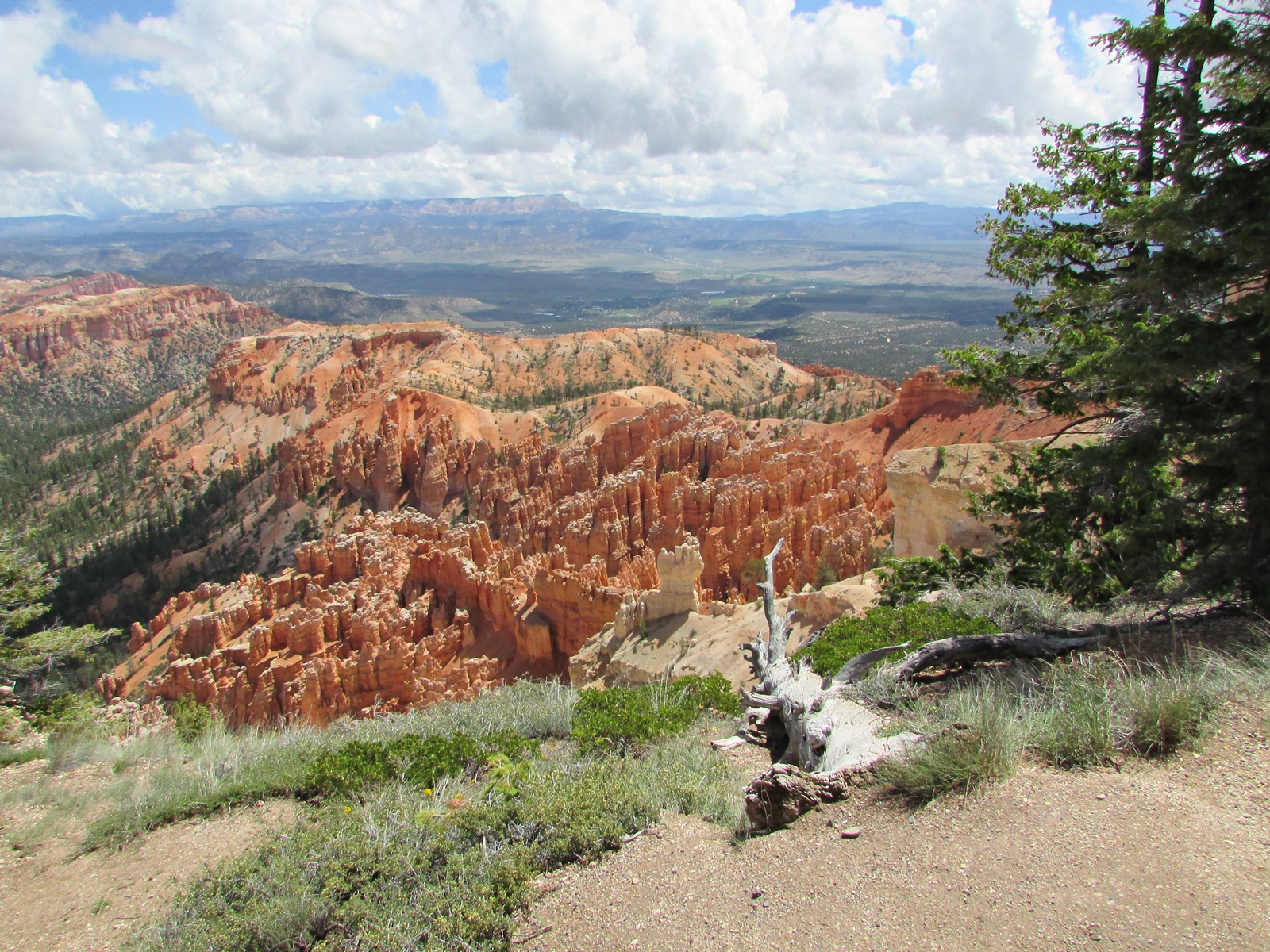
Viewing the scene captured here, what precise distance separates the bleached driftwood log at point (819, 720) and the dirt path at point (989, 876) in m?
0.23

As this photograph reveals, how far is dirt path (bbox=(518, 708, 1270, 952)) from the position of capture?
3.98m

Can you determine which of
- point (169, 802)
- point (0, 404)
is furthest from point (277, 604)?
point (0, 404)

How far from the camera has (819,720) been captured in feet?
22.2

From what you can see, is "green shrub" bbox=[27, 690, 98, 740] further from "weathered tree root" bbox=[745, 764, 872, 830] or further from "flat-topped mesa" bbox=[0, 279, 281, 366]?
"flat-topped mesa" bbox=[0, 279, 281, 366]

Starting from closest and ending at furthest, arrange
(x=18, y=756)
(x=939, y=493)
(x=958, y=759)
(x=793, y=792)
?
(x=958, y=759) → (x=793, y=792) → (x=18, y=756) → (x=939, y=493)

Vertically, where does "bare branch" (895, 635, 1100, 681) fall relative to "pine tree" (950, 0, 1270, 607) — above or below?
below

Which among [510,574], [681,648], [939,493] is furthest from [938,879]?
[510,574]

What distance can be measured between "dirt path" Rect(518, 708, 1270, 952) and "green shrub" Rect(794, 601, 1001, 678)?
374 cm

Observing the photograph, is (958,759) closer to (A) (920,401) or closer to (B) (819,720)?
(B) (819,720)

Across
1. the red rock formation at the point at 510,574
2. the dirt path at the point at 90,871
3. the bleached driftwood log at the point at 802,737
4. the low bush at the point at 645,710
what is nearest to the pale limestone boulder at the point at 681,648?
the low bush at the point at 645,710

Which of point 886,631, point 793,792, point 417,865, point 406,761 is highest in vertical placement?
point 793,792

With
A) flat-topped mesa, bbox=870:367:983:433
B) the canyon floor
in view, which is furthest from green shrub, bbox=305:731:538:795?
flat-topped mesa, bbox=870:367:983:433

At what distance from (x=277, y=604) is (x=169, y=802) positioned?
91.5 ft

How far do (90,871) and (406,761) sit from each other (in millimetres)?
2746
